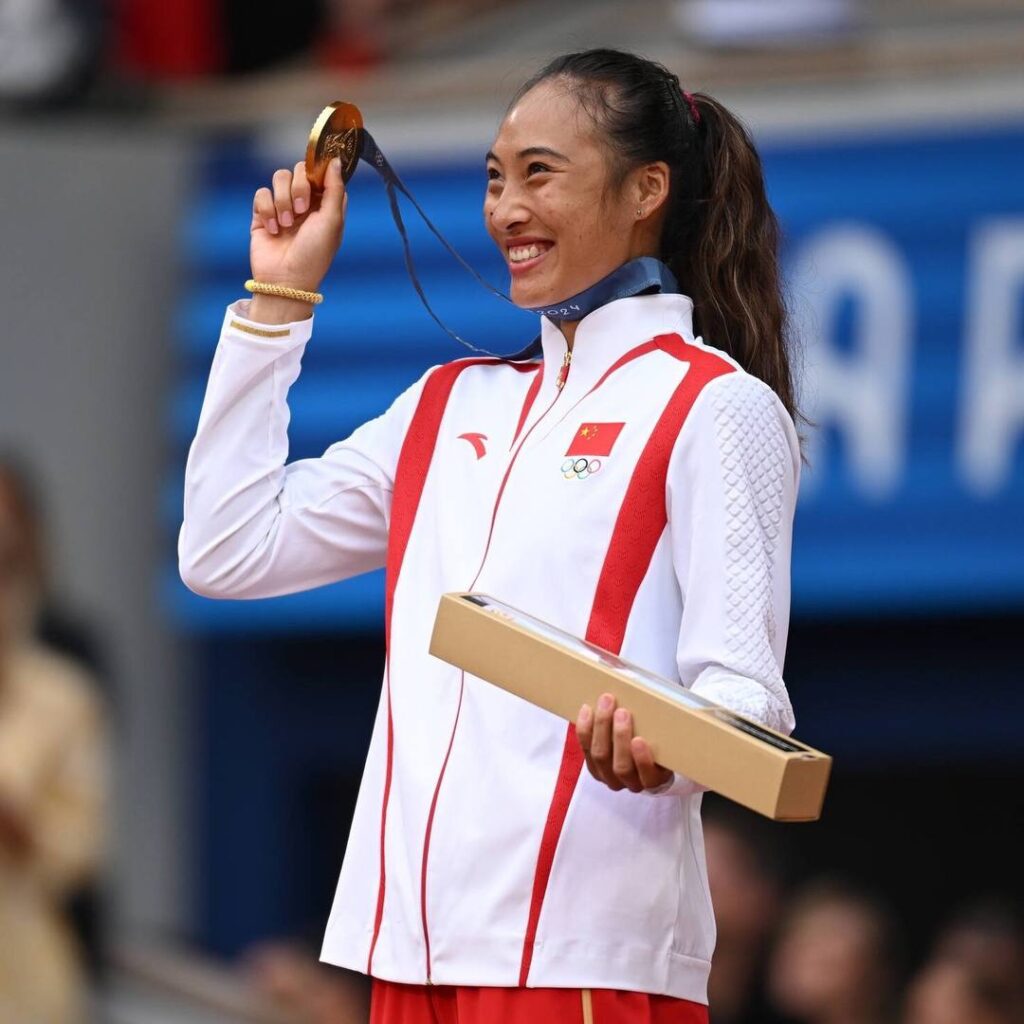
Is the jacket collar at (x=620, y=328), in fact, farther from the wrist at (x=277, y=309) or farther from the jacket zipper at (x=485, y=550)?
the wrist at (x=277, y=309)

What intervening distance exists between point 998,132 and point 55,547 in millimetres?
2978

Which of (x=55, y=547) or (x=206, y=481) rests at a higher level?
(x=206, y=481)

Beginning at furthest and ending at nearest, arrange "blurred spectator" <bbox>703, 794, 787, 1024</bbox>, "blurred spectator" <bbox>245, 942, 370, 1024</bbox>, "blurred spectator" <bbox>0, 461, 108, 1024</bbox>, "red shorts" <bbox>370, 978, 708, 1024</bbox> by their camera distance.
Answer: "blurred spectator" <bbox>245, 942, 370, 1024</bbox> < "blurred spectator" <bbox>0, 461, 108, 1024</bbox> < "blurred spectator" <bbox>703, 794, 787, 1024</bbox> < "red shorts" <bbox>370, 978, 708, 1024</bbox>

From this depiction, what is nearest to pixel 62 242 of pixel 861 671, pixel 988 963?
pixel 861 671

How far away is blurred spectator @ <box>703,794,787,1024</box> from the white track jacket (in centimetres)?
283

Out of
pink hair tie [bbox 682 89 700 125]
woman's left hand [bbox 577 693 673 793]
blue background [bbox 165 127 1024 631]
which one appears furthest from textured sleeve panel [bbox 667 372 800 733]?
blue background [bbox 165 127 1024 631]

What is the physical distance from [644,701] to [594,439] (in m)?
0.33

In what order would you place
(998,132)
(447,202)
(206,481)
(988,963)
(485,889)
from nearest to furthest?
(485,889) → (206,481) → (988,963) → (998,132) → (447,202)

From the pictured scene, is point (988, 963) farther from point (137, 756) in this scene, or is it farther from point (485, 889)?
point (137, 756)

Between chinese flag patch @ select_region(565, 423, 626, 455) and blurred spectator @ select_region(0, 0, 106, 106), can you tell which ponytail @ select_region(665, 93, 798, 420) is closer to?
chinese flag patch @ select_region(565, 423, 626, 455)

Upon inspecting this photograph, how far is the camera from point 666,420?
92.4 inches

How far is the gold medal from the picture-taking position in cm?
252

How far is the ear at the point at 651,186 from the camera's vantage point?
246 cm

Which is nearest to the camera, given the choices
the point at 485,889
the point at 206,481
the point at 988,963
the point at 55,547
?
the point at 485,889
